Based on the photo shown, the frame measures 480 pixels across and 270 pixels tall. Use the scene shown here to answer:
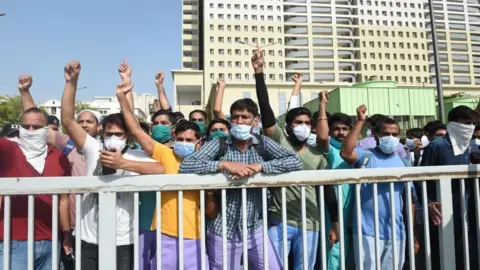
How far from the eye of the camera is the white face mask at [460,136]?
3.48 metres

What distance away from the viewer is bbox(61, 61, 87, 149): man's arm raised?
2.98 metres

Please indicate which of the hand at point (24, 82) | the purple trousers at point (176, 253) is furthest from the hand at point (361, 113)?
the hand at point (24, 82)

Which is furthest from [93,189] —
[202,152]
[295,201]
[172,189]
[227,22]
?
[227,22]

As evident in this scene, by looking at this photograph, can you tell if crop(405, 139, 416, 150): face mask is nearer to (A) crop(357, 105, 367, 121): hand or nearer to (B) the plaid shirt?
(A) crop(357, 105, 367, 121): hand

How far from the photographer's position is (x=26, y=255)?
2.68m

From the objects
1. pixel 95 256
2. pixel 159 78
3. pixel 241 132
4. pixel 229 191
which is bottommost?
pixel 95 256

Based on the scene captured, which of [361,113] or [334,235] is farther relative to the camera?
[361,113]

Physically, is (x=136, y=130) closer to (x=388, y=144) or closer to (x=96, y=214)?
(x=96, y=214)

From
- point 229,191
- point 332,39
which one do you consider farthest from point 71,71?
point 332,39

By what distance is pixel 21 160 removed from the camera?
2947 mm

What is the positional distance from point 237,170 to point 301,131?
3.49 ft

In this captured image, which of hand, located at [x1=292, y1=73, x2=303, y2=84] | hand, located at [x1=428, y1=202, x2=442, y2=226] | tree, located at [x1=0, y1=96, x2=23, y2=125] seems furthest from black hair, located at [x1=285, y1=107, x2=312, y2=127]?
tree, located at [x1=0, y1=96, x2=23, y2=125]

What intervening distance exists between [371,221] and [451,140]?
129 centimetres

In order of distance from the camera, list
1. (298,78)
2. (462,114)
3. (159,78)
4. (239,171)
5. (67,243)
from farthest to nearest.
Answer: (159,78)
(298,78)
(462,114)
(67,243)
(239,171)
